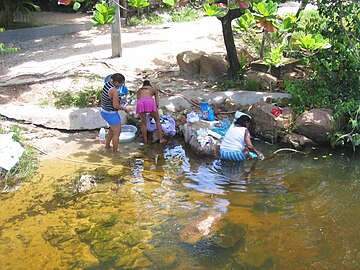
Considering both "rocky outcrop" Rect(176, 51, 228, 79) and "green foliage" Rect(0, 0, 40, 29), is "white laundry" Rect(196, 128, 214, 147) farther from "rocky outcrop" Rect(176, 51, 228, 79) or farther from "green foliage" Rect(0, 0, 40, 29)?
"green foliage" Rect(0, 0, 40, 29)

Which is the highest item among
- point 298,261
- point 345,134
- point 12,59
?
point 12,59

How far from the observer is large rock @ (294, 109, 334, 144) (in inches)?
324

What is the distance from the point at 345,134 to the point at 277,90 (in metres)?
2.26

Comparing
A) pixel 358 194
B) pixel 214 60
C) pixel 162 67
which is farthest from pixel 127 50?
pixel 358 194

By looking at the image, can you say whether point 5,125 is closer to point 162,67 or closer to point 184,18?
point 162,67

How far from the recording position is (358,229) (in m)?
5.91

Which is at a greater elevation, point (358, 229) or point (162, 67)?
point (162, 67)

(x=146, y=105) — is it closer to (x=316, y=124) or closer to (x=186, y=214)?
(x=186, y=214)

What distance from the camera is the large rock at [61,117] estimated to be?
899 cm

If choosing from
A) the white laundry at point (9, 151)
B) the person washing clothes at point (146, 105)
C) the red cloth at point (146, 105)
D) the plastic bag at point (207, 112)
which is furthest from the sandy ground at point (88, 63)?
the plastic bag at point (207, 112)

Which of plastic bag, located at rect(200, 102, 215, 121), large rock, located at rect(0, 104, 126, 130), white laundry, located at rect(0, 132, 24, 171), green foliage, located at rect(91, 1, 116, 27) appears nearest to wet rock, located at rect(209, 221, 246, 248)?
green foliage, located at rect(91, 1, 116, 27)

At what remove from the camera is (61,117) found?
29.7 ft

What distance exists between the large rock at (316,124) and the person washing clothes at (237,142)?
1.09 m

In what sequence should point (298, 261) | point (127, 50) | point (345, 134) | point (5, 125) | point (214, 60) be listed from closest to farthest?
point (298, 261), point (345, 134), point (5, 125), point (214, 60), point (127, 50)
